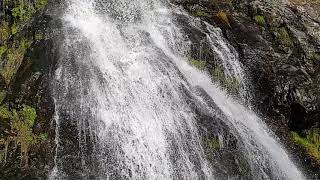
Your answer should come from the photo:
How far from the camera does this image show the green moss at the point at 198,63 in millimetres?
14328

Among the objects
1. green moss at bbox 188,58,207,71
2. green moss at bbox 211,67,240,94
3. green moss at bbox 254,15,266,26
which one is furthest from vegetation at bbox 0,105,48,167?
green moss at bbox 254,15,266,26

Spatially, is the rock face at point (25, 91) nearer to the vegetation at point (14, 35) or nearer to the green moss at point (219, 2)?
the vegetation at point (14, 35)

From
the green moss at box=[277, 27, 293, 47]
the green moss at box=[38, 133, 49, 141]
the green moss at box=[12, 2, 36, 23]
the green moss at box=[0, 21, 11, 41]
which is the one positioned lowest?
the green moss at box=[38, 133, 49, 141]

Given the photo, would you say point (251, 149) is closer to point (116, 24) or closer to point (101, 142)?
point (101, 142)

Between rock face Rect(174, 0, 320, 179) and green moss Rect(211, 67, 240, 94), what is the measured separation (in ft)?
1.95

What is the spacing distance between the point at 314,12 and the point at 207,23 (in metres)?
4.01

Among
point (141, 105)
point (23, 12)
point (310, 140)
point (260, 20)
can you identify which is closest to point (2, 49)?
point (23, 12)

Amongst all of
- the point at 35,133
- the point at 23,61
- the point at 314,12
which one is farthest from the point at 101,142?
the point at 314,12

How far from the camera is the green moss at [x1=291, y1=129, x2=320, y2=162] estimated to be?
13.9 metres

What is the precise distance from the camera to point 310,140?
559 inches

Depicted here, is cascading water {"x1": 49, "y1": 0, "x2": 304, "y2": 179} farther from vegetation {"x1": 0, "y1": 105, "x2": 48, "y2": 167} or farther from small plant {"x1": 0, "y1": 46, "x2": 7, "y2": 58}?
small plant {"x1": 0, "y1": 46, "x2": 7, "y2": 58}

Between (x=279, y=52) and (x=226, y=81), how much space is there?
2272 millimetres

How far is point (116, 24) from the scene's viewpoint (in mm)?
A: 15180

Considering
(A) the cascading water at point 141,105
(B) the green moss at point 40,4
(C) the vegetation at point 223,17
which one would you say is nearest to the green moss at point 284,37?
(C) the vegetation at point 223,17
